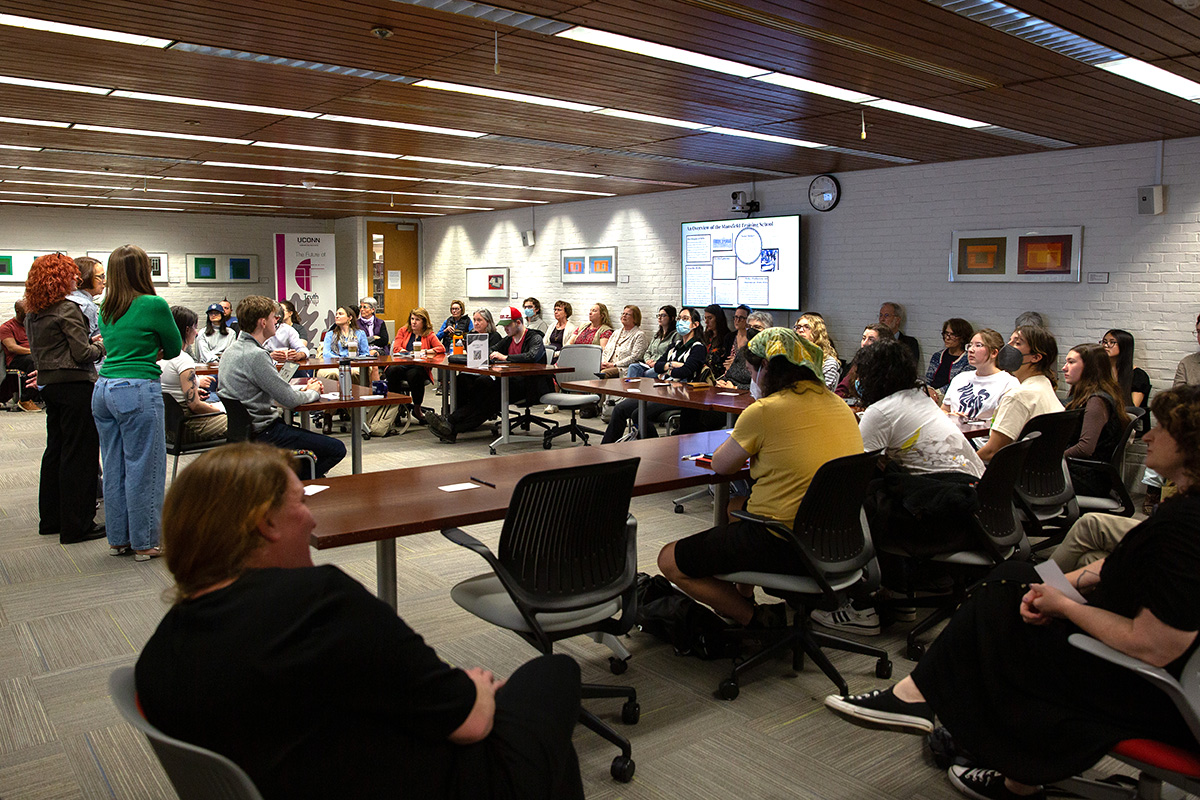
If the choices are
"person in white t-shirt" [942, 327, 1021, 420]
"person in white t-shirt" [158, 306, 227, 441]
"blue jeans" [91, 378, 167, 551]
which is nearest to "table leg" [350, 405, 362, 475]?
"person in white t-shirt" [158, 306, 227, 441]

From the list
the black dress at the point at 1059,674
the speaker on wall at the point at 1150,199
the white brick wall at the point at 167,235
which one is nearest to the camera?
the black dress at the point at 1059,674

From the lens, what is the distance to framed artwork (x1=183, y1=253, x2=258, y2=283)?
15.1 meters

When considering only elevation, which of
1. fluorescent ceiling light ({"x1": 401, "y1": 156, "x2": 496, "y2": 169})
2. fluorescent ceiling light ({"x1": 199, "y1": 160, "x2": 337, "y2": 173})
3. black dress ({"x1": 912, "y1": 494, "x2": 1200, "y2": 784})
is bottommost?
black dress ({"x1": 912, "y1": 494, "x2": 1200, "y2": 784})

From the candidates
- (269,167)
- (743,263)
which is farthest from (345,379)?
(743,263)

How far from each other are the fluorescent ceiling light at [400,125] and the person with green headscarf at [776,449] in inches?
168

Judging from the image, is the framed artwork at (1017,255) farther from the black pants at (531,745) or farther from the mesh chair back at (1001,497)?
the black pants at (531,745)

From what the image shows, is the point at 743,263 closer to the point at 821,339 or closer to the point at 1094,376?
the point at 821,339

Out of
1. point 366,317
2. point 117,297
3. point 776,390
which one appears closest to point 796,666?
point 776,390

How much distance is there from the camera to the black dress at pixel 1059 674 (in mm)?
1996

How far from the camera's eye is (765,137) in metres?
7.00

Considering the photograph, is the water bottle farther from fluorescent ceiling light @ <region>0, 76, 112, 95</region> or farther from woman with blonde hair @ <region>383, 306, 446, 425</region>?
woman with blonde hair @ <region>383, 306, 446, 425</region>

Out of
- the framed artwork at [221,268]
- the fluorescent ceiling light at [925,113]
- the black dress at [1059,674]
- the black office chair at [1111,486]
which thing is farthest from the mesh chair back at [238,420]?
the framed artwork at [221,268]

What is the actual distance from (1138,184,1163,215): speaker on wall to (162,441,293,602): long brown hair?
7.20m

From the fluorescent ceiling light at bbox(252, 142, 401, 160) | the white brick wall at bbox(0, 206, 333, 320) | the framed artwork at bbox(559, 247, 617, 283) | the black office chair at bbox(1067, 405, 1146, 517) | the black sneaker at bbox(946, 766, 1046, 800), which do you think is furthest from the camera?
the white brick wall at bbox(0, 206, 333, 320)
